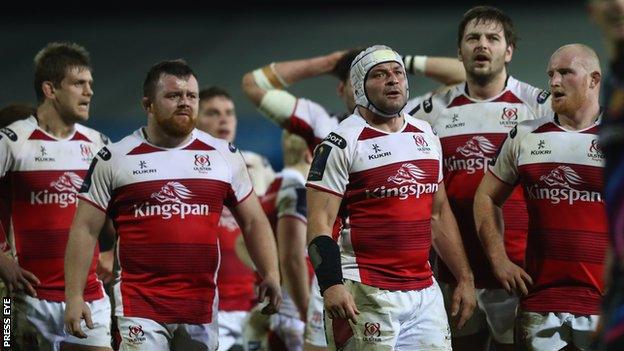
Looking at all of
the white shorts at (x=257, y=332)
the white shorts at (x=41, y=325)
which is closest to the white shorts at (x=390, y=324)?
the white shorts at (x=41, y=325)

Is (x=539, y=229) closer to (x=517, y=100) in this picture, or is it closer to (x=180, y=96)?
(x=517, y=100)

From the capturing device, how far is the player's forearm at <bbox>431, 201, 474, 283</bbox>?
20.1ft

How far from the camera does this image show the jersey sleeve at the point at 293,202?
7.98m

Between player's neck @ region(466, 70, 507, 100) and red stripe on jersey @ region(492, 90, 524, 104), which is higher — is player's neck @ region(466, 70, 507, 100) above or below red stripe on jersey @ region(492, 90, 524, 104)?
above

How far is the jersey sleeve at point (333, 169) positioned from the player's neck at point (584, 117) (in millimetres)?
1244

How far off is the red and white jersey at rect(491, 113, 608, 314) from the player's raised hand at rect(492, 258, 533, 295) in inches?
2.5

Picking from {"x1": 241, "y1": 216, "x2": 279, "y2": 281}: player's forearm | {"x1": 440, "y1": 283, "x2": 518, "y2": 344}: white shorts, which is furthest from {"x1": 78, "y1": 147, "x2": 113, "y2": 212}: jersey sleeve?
{"x1": 440, "y1": 283, "x2": 518, "y2": 344}: white shorts

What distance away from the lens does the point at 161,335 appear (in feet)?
19.5

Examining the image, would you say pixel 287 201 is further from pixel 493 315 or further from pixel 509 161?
pixel 509 161

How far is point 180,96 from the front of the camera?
6.21 meters

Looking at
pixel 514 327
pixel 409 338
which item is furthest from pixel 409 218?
pixel 514 327

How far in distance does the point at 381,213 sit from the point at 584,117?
1221mm

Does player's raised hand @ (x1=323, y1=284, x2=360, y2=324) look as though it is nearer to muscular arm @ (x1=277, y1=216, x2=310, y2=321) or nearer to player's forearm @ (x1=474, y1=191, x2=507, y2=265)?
player's forearm @ (x1=474, y1=191, x2=507, y2=265)

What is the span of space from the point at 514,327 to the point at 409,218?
3.27 ft
